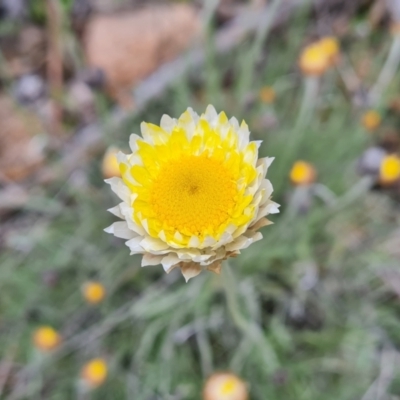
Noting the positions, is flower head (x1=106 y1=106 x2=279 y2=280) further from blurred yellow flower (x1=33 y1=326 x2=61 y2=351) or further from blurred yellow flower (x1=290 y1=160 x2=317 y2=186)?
blurred yellow flower (x1=33 y1=326 x2=61 y2=351)

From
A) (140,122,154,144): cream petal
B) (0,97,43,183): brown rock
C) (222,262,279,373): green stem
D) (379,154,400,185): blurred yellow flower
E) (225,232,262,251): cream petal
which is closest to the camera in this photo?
(225,232,262,251): cream petal

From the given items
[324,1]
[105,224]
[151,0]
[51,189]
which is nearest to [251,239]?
[105,224]

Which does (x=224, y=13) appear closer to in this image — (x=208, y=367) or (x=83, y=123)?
(x=83, y=123)

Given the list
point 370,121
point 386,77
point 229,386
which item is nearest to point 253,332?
point 229,386

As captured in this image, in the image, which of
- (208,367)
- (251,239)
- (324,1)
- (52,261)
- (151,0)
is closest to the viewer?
(251,239)

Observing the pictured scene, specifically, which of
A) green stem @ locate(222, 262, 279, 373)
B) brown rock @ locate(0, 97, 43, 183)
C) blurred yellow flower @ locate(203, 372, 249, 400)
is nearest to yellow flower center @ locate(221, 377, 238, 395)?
blurred yellow flower @ locate(203, 372, 249, 400)
